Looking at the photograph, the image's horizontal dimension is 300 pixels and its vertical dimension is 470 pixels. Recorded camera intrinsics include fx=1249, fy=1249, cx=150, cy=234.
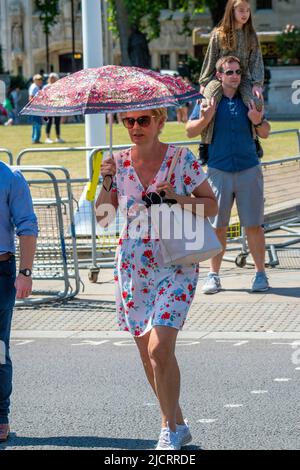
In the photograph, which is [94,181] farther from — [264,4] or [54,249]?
[264,4]

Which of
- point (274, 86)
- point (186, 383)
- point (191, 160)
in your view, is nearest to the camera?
point (191, 160)

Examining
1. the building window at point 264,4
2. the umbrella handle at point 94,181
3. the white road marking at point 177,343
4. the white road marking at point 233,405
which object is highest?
the umbrella handle at point 94,181

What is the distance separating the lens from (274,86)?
45.4 m

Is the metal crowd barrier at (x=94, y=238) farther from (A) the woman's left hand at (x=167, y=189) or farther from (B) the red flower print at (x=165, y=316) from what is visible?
(B) the red flower print at (x=165, y=316)

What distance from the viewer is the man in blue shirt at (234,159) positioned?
10.3 meters

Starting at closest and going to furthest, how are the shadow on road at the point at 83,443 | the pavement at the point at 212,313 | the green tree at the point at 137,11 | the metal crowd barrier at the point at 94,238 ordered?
the shadow on road at the point at 83,443 → the pavement at the point at 212,313 → the metal crowd barrier at the point at 94,238 → the green tree at the point at 137,11

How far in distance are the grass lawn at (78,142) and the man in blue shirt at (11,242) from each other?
6.48m

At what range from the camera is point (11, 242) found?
636 cm

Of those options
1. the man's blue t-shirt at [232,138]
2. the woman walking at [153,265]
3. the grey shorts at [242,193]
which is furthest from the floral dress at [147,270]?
the grey shorts at [242,193]

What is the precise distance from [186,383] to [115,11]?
45.4 m

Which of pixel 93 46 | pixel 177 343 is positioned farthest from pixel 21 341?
pixel 93 46

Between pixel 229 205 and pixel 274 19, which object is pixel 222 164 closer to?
pixel 229 205

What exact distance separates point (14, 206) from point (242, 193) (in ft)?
14.6
